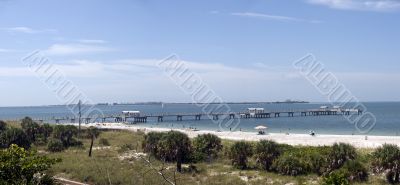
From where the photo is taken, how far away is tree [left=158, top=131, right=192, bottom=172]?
35.8 meters

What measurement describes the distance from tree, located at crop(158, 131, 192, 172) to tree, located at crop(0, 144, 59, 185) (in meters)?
22.1

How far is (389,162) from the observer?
2852 cm

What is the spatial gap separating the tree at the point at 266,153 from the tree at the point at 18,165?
72.1ft

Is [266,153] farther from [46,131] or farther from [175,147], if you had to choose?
[46,131]

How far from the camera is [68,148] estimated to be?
4631 cm

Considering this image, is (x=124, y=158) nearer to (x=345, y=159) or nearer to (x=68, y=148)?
(x=68, y=148)

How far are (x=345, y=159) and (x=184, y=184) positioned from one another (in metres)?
11.0

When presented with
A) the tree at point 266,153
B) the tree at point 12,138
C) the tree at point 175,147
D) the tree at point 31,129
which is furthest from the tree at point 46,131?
the tree at point 266,153

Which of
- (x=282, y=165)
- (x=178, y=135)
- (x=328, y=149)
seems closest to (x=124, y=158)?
(x=178, y=135)

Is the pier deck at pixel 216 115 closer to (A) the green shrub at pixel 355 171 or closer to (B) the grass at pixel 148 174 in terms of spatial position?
(B) the grass at pixel 148 174

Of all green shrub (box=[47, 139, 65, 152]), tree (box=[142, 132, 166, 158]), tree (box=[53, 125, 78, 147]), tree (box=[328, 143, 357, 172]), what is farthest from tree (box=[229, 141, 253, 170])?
tree (box=[53, 125, 78, 147])

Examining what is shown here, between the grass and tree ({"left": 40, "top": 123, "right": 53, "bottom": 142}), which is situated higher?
tree ({"left": 40, "top": 123, "right": 53, "bottom": 142})

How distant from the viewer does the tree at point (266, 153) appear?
3350 cm

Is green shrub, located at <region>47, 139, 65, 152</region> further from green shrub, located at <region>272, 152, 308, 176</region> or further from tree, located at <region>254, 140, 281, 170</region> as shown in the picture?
green shrub, located at <region>272, 152, 308, 176</region>
